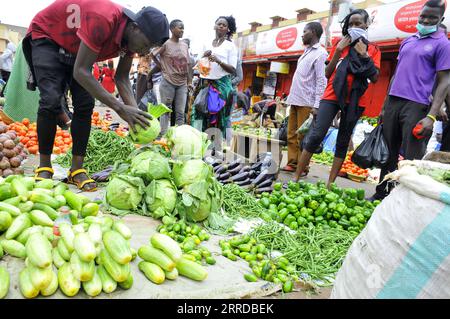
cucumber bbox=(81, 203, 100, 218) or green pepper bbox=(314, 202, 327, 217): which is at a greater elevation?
cucumber bbox=(81, 203, 100, 218)

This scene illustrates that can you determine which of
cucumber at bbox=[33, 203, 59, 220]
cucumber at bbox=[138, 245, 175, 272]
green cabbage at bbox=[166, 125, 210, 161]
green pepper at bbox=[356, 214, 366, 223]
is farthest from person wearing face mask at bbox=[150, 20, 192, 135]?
cucumber at bbox=[138, 245, 175, 272]

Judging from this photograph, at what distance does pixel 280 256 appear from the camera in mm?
2500

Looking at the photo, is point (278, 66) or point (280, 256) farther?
point (278, 66)

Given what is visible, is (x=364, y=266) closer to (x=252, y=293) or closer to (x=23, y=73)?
(x=252, y=293)

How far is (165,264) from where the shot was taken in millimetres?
1913

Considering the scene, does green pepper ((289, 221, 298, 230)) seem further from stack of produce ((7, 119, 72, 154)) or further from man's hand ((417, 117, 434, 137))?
stack of produce ((7, 119, 72, 154))

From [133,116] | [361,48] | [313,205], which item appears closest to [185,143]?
[133,116]

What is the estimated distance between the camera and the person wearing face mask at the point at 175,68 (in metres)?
6.09

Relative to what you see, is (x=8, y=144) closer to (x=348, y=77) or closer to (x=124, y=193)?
(x=124, y=193)

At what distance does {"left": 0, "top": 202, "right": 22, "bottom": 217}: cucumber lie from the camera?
196 cm

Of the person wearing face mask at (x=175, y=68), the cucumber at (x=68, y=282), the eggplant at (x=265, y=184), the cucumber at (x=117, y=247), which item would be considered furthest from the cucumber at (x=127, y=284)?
the person wearing face mask at (x=175, y=68)

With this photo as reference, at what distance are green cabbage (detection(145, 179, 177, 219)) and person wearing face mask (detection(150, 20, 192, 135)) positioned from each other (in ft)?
11.4
